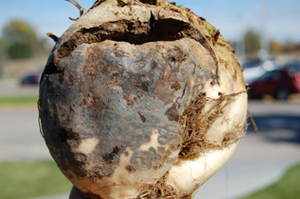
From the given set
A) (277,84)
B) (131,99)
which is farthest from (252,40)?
(131,99)

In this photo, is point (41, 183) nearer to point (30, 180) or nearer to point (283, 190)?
point (30, 180)

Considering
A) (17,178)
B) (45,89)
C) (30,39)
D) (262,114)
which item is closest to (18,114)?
(17,178)

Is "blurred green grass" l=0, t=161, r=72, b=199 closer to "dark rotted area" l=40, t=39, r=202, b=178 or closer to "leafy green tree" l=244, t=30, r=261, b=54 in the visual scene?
"dark rotted area" l=40, t=39, r=202, b=178

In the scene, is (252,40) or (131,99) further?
(252,40)

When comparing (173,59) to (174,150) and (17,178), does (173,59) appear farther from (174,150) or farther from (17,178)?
(17,178)

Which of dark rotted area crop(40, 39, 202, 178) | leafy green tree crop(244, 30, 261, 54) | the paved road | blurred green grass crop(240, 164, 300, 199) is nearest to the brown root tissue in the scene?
dark rotted area crop(40, 39, 202, 178)
